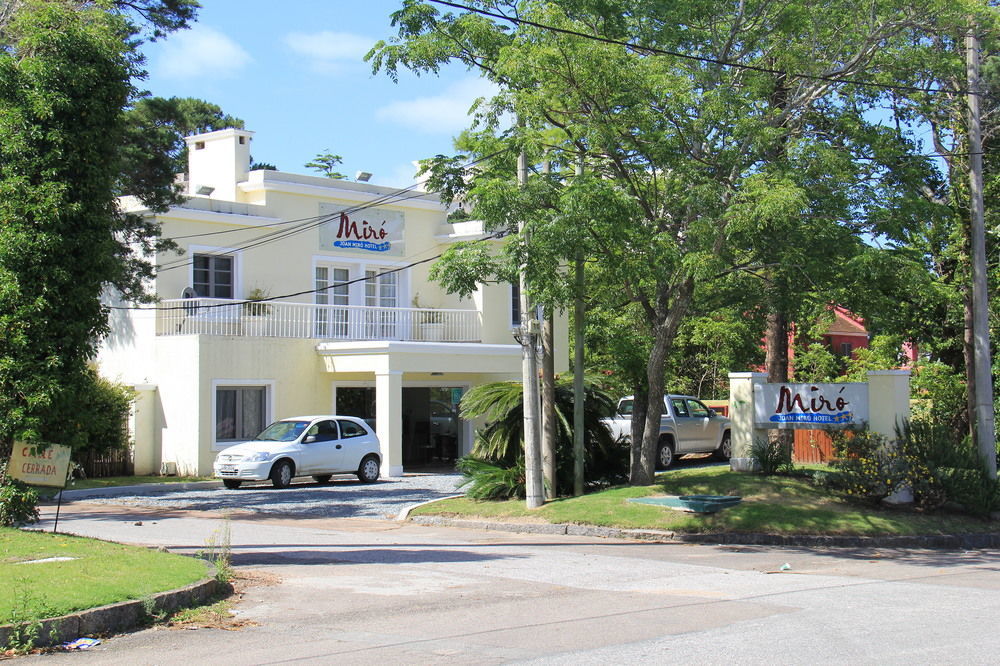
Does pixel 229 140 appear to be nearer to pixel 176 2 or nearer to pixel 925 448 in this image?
pixel 176 2

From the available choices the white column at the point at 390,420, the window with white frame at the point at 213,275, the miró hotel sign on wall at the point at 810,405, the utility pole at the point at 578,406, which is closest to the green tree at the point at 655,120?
the utility pole at the point at 578,406

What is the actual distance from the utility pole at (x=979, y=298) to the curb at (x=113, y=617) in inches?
508

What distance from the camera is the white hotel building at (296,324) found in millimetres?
26984

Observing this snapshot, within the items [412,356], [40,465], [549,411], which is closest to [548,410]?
[549,411]

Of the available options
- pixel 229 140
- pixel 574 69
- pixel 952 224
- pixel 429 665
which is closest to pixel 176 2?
pixel 229 140

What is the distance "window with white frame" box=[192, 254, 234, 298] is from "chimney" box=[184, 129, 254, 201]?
8.76 ft

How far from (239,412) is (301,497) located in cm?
618

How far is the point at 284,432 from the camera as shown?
2459 centimetres

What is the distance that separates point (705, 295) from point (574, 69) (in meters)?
4.82

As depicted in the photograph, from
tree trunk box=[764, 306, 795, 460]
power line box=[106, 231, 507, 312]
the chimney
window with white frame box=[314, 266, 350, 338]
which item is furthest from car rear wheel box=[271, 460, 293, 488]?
tree trunk box=[764, 306, 795, 460]

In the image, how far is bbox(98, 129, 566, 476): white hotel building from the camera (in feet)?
88.5

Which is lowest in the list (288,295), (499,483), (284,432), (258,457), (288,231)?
(499,483)

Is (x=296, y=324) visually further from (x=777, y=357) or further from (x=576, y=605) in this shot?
(x=576, y=605)

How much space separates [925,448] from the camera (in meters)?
16.7
